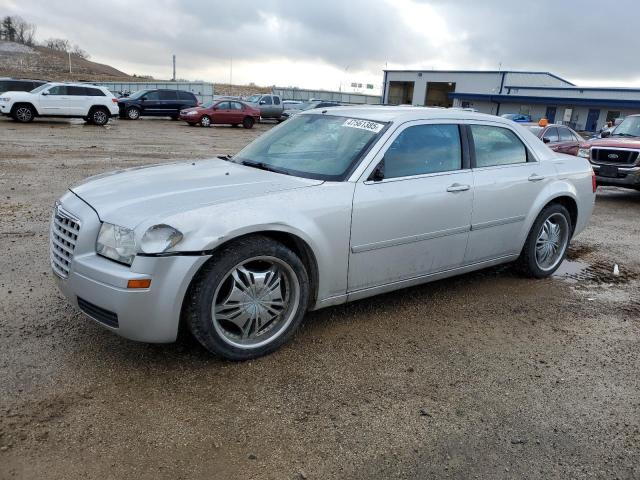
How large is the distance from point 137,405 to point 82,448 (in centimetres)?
39

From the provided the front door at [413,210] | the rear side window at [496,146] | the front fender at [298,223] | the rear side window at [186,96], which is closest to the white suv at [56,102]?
the rear side window at [186,96]

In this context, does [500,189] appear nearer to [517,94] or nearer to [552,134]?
[552,134]

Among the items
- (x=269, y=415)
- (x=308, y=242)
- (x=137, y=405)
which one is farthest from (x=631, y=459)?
(x=137, y=405)

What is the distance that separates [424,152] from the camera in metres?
4.21

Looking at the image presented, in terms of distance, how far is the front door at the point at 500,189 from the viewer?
4465 millimetres

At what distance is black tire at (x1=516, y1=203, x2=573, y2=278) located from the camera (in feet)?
16.6

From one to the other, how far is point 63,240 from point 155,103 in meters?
27.7

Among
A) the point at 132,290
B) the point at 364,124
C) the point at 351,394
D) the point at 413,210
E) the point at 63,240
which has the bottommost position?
the point at 351,394

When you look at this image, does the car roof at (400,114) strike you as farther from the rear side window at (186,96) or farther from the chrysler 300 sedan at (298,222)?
the rear side window at (186,96)

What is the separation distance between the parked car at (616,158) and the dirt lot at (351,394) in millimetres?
6412

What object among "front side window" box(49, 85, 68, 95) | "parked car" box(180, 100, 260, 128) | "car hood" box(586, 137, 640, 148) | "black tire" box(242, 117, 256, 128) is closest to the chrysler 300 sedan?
"car hood" box(586, 137, 640, 148)

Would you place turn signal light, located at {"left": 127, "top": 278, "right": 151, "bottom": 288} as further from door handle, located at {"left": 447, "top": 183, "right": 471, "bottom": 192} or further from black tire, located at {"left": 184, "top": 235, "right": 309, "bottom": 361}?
door handle, located at {"left": 447, "top": 183, "right": 471, "bottom": 192}

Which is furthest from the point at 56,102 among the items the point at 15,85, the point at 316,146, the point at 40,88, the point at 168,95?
the point at 316,146

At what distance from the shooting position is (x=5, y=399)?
287 centimetres
